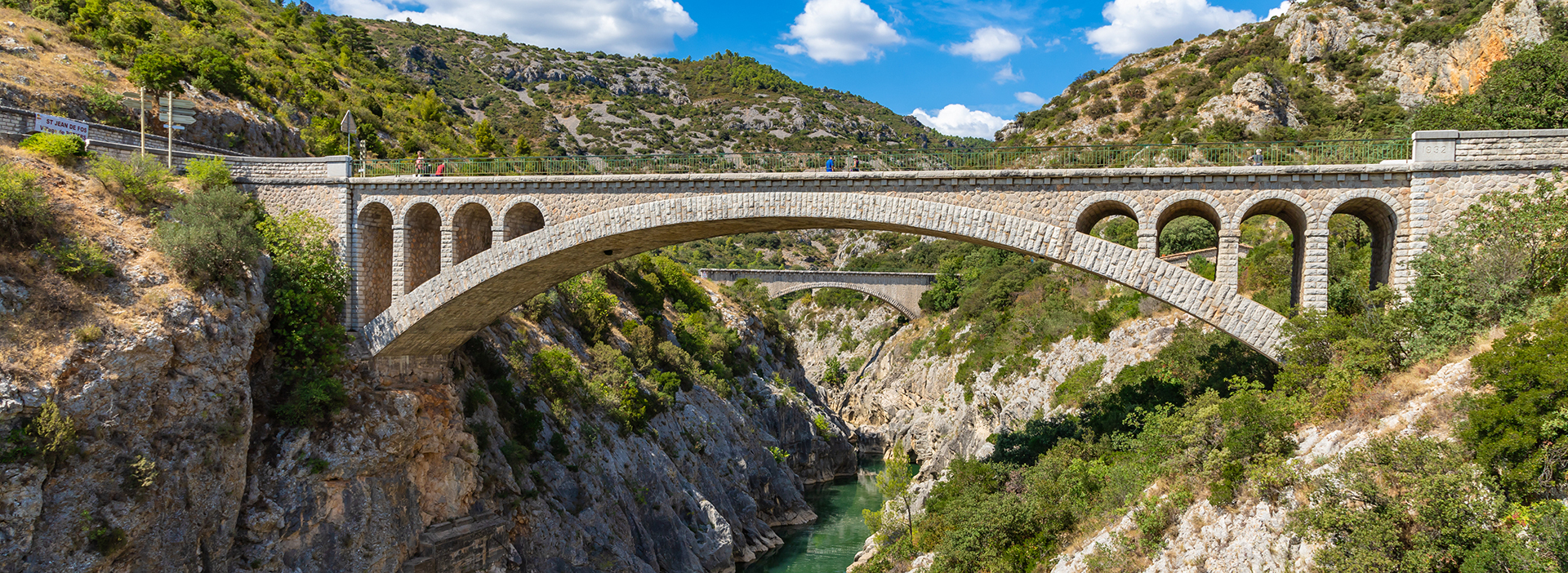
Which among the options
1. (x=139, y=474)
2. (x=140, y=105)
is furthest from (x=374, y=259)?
(x=139, y=474)

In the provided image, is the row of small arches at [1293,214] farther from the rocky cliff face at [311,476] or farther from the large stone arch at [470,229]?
the rocky cliff face at [311,476]

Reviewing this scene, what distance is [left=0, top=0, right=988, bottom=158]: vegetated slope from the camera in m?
26.9

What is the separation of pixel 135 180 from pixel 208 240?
11.0 ft

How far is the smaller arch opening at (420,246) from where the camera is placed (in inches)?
850

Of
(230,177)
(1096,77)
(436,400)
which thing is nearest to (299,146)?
(230,177)

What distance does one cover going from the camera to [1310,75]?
53.2 meters

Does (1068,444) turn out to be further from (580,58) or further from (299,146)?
(580,58)

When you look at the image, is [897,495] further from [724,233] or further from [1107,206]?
[1107,206]

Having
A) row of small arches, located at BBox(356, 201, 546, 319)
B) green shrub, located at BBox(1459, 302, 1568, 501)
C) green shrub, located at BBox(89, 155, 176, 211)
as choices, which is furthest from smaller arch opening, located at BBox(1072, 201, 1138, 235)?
green shrub, located at BBox(89, 155, 176, 211)

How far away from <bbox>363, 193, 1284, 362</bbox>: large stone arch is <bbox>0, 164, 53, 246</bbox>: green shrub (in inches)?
279

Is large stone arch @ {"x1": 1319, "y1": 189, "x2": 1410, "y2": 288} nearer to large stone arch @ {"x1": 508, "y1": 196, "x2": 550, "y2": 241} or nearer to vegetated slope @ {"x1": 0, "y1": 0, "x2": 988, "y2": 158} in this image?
large stone arch @ {"x1": 508, "y1": 196, "x2": 550, "y2": 241}

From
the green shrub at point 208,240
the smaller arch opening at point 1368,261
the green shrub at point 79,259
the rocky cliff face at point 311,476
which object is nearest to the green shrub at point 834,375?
the rocky cliff face at point 311,476

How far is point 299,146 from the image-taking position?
30203 mm

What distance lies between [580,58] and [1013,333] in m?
99.6
